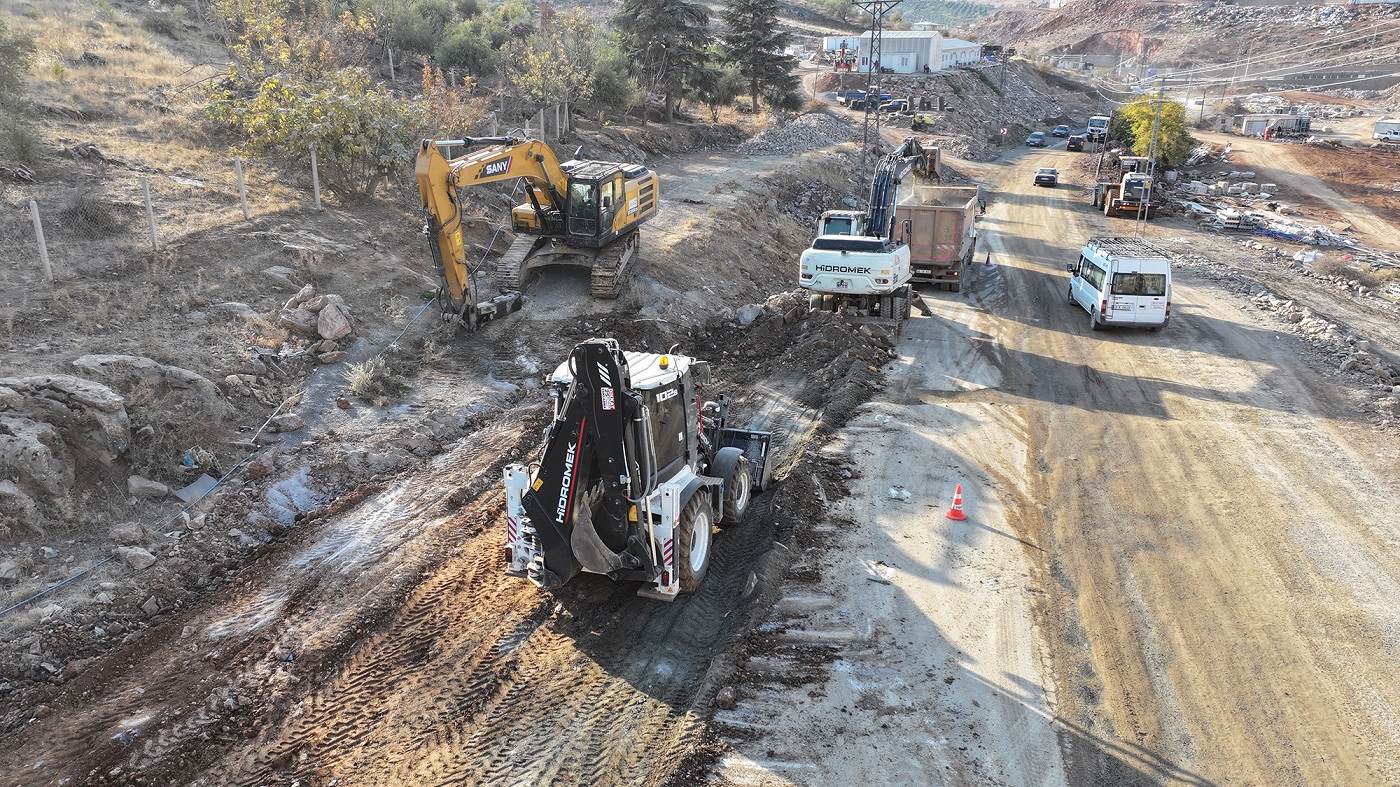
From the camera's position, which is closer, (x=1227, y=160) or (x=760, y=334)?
(x=760, y=334)

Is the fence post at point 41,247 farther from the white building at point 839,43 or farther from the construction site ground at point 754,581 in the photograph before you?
the white building at point 839,43

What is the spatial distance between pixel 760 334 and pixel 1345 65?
114 m

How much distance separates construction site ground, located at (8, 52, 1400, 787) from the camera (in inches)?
311

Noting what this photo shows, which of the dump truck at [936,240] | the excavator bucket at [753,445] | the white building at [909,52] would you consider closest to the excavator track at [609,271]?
the excavator bucket at [753,445]

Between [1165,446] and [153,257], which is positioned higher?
[153,257]

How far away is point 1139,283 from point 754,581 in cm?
1587

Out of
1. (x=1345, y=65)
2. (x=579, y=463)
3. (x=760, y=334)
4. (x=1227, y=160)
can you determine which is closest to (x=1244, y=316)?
(x=760, y=334)

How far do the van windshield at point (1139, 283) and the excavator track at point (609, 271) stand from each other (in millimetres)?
12368

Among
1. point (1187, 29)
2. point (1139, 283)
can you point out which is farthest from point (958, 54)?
point (1139, 283)

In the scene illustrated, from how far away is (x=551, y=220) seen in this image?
2044cm

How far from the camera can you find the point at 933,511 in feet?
41.7

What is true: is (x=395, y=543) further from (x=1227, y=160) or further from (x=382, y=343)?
(x=1227, y=160)

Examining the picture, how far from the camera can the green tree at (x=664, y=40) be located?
140 feet

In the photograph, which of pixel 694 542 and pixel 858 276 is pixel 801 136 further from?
pixel 694 542
